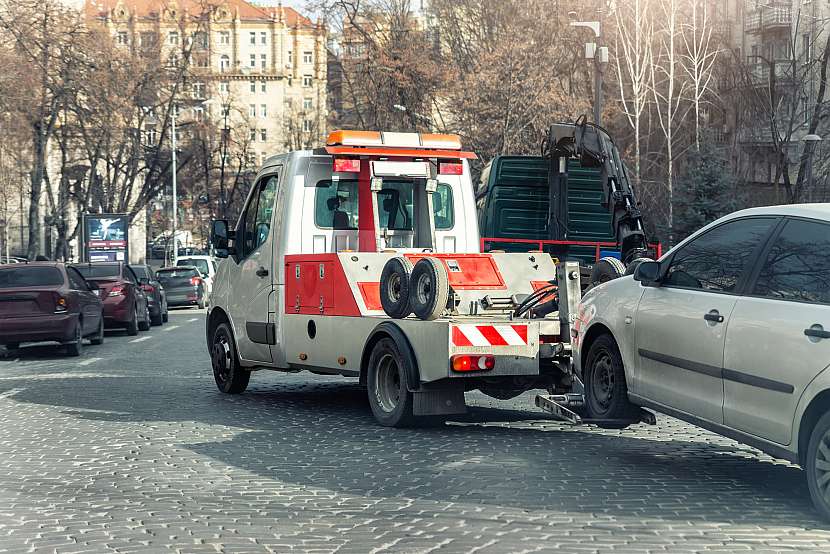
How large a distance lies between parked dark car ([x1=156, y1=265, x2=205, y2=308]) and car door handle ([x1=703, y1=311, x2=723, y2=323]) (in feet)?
122

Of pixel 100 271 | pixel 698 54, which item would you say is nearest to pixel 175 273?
pixel 100 271

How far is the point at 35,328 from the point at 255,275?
26.4 ft

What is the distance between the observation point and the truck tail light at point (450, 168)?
1287 cm

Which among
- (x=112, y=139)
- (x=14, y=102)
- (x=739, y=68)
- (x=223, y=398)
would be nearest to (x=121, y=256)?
(x=112, y=139)

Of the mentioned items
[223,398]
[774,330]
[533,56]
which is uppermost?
[533,56]

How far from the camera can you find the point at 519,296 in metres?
11.0

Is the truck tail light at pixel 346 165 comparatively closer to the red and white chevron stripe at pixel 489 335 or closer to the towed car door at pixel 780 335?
the red and white chevron stripe at pixel 489 335

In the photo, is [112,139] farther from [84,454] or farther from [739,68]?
[84,454]

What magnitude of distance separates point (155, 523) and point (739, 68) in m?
47.0

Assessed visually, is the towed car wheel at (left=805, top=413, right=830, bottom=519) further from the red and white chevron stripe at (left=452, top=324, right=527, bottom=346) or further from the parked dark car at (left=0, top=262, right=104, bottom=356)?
the parked dark car at (left=0, top=262, right=104, bottom=356)

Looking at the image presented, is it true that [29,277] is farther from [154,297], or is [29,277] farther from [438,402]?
[438,402]

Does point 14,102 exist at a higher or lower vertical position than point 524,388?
higher

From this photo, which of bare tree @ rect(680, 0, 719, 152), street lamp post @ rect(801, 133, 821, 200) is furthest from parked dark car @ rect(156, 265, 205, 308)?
street lamp post @ rect(801, 133, 821, 200)

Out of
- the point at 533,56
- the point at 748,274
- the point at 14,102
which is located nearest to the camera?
the point at 748,274
